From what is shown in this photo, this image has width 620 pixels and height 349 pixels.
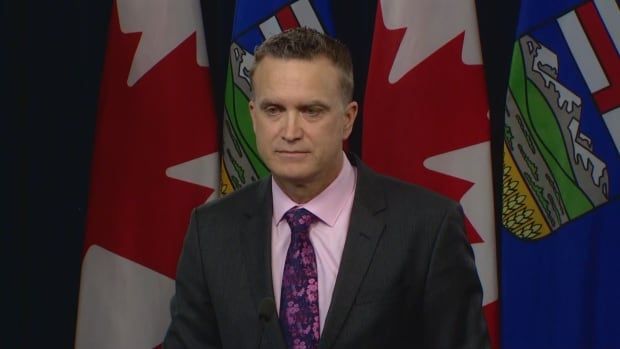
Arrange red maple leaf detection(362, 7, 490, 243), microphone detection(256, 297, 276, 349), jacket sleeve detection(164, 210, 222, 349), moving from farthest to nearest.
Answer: red maple leaf detection(362, 7, 490, 243)
jacket sleeve detection(164, 210, 222, 349)
microphone detection(256, 297, 276, 349)

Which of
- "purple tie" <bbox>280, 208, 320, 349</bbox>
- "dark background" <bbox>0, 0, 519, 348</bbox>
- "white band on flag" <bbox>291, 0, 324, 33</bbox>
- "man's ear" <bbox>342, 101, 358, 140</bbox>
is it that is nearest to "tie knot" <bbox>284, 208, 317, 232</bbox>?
"purple tie" <bbox>280, 208, 320, 349</bbox>

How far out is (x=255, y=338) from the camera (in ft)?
4.84

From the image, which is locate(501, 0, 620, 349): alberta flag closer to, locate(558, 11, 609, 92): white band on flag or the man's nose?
locate(558, 11, 609, 92): white band on flag

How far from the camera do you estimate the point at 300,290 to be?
1499mm

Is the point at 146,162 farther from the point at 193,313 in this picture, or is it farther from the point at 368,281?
the point at 368,281

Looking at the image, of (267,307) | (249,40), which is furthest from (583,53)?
(267,307)

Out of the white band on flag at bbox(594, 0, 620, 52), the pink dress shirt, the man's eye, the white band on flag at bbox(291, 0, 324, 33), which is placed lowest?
the pink dress shirt

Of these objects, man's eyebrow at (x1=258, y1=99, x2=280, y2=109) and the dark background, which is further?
the dark background

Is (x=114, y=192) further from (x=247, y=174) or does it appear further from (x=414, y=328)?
(x=414, y=328)

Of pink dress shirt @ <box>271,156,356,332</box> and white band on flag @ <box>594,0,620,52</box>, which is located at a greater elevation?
white band on flag @ <box>594,0,620,52</box>

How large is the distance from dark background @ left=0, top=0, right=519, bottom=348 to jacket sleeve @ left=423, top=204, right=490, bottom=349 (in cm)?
126

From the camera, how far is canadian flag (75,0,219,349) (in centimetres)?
259

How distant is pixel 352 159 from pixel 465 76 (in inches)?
34.2

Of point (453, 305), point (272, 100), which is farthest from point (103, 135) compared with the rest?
point (453, 305)
